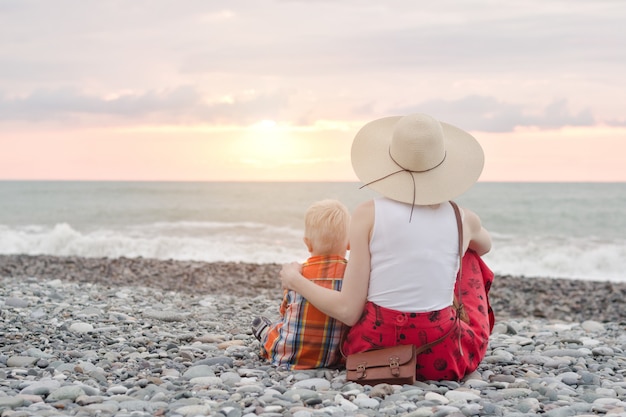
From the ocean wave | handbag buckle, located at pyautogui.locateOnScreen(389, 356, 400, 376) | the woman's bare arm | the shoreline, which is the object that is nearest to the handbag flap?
handbag buckle, located at pyautogui.locateOnScreen(389, 356, 400, 376)

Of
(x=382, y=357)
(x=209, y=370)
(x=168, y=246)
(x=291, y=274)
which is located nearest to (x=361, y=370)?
(x=382, y=357)

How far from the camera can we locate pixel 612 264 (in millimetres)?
17938

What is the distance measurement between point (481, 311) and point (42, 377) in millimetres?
2830

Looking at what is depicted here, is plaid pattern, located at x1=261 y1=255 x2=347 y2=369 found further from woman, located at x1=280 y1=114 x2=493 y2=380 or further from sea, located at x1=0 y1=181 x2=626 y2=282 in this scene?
sea, located at x1=0 y1=181 x2=626 y2=282

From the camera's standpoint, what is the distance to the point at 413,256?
3.96 meters

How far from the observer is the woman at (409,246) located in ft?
13.0

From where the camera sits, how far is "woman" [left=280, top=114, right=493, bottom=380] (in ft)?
13.0

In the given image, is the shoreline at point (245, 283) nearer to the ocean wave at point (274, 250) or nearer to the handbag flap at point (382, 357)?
the ocean wave at point (274, 250)

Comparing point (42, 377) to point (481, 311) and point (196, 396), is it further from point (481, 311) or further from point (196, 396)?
point (481, 311)

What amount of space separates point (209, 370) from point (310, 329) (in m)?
0.71

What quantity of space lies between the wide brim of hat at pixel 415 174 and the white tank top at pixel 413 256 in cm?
9

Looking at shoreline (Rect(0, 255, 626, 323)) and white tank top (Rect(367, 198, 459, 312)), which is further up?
white tank top (Rect(367, 198, 459, 312))

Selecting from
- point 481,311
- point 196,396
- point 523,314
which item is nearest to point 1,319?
point 196,396

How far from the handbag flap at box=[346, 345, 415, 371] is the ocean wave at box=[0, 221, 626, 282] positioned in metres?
12.7
